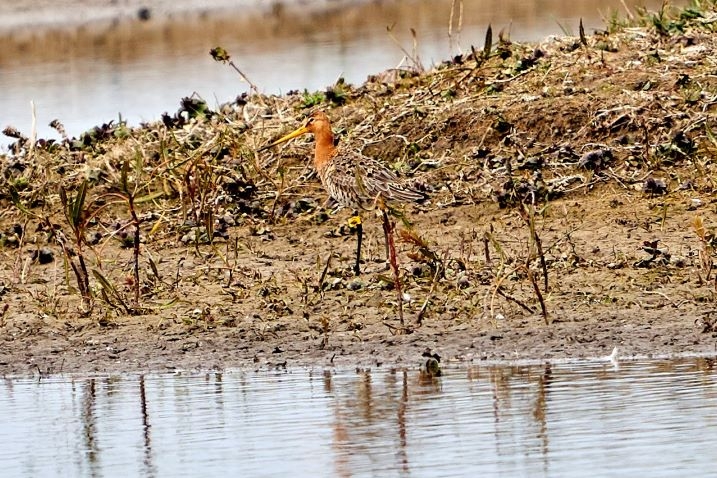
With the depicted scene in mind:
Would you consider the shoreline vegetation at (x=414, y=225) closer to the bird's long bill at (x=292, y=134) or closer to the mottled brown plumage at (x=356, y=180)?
the bird's long bill at (x=292, y=134)

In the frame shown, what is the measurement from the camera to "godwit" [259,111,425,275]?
401 inches

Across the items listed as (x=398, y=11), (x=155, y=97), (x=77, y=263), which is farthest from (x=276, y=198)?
(x=398, y=11)

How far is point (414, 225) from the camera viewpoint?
10.8m

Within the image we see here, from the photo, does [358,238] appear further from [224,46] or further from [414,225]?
[224,46]

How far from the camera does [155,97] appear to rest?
18359 millimetres

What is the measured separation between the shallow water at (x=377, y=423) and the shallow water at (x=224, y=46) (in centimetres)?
692

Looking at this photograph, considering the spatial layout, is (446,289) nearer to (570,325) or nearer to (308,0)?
(570,325)

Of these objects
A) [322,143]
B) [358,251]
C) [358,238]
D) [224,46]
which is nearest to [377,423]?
[358,251]

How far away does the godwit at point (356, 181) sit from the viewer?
10.2 m

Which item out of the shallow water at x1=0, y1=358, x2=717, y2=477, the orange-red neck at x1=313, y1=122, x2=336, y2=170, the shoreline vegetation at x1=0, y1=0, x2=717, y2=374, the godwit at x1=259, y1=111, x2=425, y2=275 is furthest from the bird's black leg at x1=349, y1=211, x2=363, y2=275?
the shallow water at x1=0, y1=358, x2=717, y2=477

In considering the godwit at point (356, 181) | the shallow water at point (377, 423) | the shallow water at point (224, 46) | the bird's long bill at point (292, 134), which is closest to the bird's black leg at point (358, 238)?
the godwit at point (356, 181)

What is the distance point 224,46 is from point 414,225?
48.2 feet

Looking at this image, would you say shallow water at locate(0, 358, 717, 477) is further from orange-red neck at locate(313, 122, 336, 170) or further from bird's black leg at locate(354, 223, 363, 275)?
orange-red neck at locate(313, 122, 336, 170)

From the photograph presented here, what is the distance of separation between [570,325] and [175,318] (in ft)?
7.69
